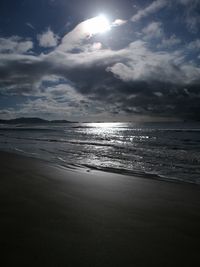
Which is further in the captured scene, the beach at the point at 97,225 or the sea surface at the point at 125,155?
the sea surface at the point at 125,155

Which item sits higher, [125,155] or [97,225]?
[97,225]

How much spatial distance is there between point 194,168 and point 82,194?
24.9ft

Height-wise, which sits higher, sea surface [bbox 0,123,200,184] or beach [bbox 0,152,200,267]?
beach [bbox 0,152,200,267]

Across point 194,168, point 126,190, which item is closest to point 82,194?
point 126,190

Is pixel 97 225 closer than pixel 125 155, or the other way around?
pixel 97 225

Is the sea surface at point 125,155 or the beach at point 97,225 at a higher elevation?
the beach at point 97,225

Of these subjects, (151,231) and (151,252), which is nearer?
(151,252)

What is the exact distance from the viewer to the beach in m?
2.85

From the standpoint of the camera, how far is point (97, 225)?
3791 millimetres

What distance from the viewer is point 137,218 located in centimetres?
420

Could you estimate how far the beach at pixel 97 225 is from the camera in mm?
2852

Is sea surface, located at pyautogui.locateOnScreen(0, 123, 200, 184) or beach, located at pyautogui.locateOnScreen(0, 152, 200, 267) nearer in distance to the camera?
beach, located at pyautogui.locateOnScreen(0, 152, 200, 267)

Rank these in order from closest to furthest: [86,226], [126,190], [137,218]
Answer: [86,226] → [137,218] → [126,190]

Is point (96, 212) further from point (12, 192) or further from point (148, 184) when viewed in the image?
point (148, 184)
